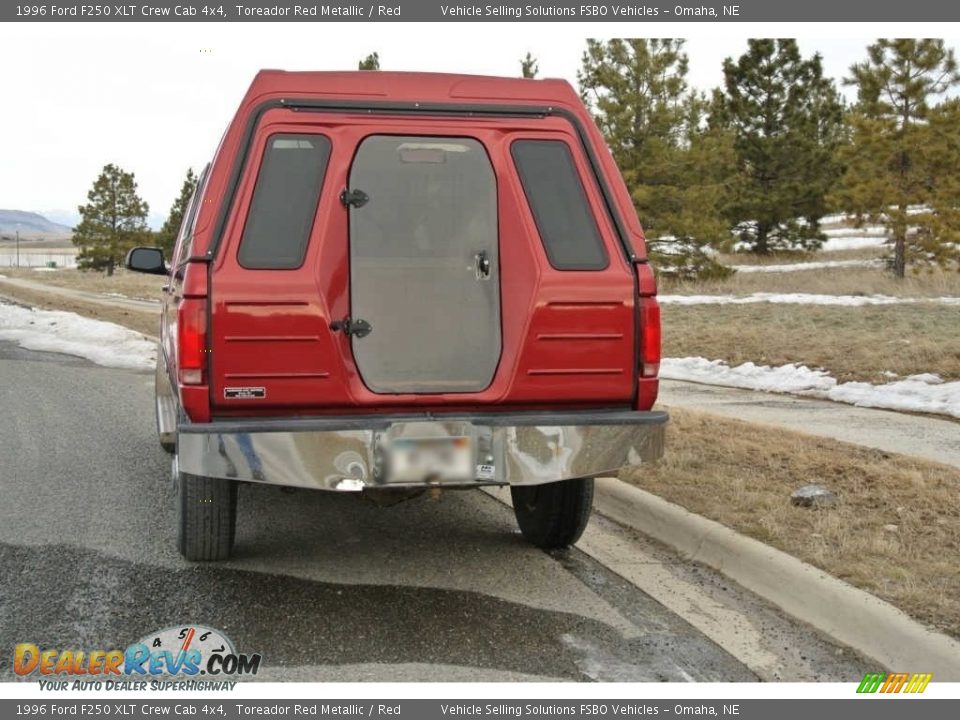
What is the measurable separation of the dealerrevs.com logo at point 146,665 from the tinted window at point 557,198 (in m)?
2.17

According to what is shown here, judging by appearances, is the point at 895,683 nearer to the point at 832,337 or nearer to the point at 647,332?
the point at 647,332

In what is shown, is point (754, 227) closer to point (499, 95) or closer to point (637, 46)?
point (637, 46)

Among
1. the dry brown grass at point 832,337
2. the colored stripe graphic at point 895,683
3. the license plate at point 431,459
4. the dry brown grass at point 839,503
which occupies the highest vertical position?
the license plate at point 431,459

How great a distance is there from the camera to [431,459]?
4.13m

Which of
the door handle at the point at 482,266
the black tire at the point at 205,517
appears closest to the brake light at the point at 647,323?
the door handle at the point at 482,266

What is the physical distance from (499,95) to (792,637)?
8.66ft

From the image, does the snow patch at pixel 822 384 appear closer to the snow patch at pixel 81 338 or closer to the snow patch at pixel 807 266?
the snow patch at pixel 81 338

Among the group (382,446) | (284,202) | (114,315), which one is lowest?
(114,315)

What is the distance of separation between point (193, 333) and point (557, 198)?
172 centimetres

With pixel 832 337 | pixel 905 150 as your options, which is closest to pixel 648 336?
pixel 832 337

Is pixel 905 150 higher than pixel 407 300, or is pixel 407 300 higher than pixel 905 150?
pixel 905 150

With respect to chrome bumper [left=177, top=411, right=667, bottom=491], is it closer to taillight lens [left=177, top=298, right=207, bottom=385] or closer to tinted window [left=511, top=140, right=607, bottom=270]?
taillight lens [left=177, top=298, right=207, bottom=385]

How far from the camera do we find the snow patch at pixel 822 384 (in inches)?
375

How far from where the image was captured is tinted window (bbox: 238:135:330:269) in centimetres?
414
